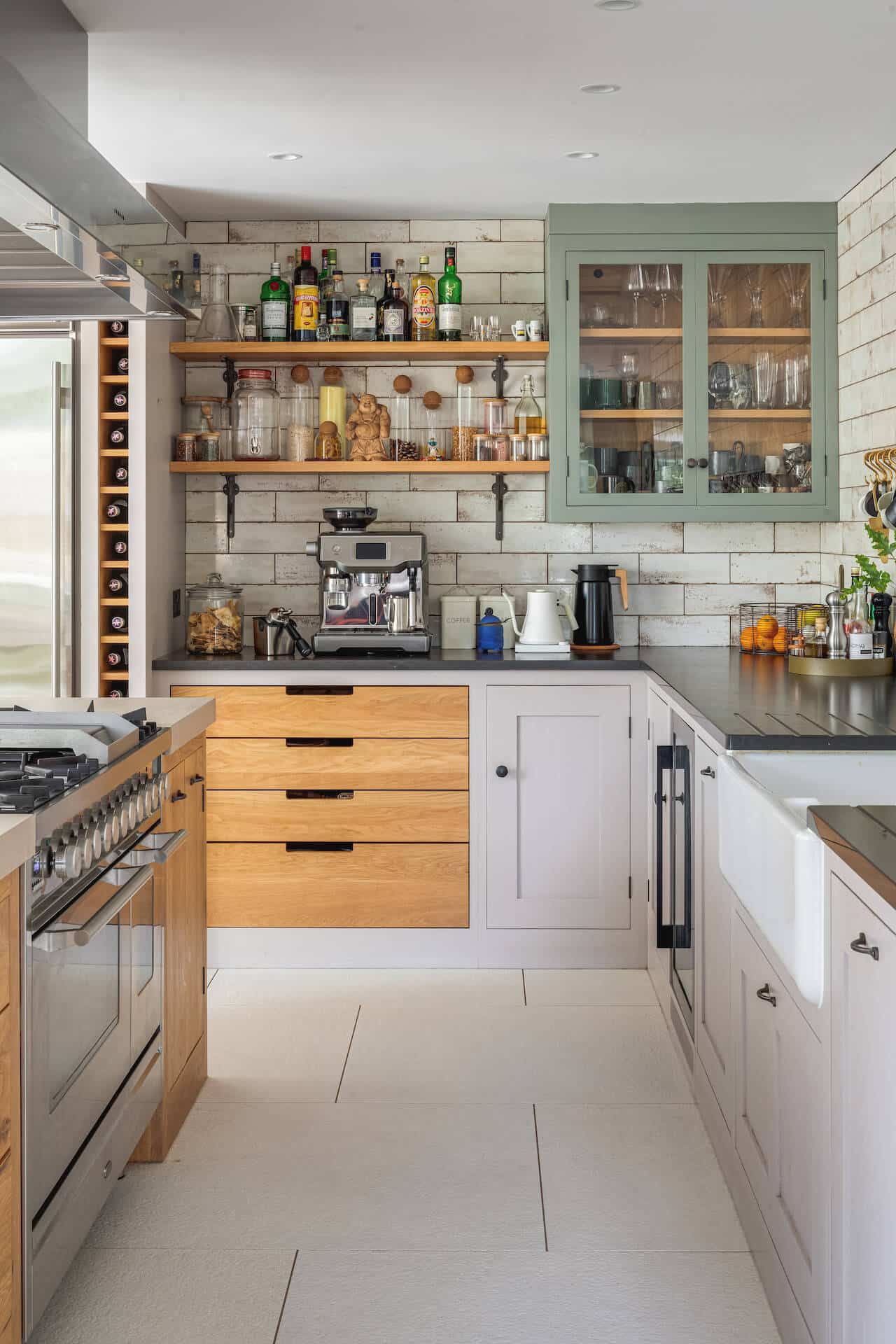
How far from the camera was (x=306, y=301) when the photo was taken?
4168 mm

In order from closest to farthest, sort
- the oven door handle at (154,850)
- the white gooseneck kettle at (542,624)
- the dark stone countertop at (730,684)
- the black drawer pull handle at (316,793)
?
the oven door handle at (154,850)
the dark stone countertop at (730,684)
the black drawer pull handle at (316,793)
the white gooseneck kettle at (542,624)

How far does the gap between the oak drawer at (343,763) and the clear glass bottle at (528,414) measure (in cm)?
113

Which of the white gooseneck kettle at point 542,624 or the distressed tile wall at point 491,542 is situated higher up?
the distressed tile wall at point 491,542

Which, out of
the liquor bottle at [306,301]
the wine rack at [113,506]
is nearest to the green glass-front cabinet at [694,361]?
the liquor bottle at [306,301]

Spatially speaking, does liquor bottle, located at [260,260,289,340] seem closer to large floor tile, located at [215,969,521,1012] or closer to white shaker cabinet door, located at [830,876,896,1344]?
large floor tile, located at [215,969,521,1012]

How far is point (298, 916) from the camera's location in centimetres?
390

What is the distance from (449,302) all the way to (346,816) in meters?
1.74

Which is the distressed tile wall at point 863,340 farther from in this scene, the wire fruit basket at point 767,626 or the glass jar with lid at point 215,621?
the glass jar with lid at point 215,621

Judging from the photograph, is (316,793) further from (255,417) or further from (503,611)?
(255,417)

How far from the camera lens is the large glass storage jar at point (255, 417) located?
14.0ft

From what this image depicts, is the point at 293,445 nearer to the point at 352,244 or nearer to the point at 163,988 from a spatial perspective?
the point at 352,244

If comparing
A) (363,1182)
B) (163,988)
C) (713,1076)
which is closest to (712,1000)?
(713,1076)

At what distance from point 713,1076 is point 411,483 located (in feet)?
8.11

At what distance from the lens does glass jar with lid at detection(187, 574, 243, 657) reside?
4.12 metres
